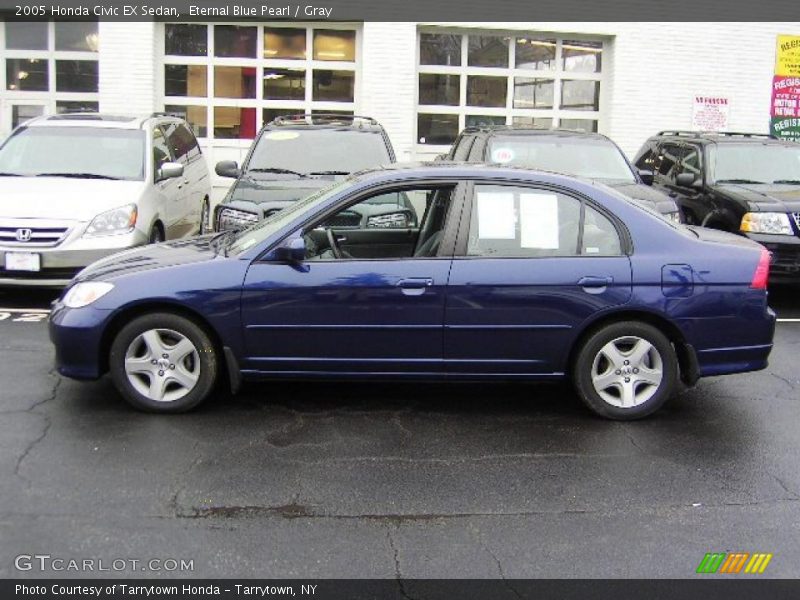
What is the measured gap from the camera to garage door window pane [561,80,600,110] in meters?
16.1

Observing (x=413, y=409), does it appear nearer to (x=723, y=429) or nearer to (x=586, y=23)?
(x=723, y=429)

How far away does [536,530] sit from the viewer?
4078 millimetres

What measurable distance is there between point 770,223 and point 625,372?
425cm

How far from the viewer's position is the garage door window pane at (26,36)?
48.1 feet

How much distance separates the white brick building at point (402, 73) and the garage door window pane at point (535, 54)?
18 mm

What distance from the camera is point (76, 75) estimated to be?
14.8m

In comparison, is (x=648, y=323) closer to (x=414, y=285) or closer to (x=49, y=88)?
(x=414, y=285)

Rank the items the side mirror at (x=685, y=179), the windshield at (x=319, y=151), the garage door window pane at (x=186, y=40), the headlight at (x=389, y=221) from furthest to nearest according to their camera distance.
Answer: the garage door window pane at (x=186, y=40) < the side mirror at (x=685, y=179) < the windshield at (x=319, y=151) < the headlight at (x=389, y=221)

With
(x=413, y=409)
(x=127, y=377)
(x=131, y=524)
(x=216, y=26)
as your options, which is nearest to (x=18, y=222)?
(x=127, y=377)

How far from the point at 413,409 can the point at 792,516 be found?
2319 mm

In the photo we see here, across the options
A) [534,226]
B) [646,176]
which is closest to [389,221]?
[534,226]

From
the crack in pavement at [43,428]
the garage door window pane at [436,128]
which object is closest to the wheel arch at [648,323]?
the crack in pavement at [43,428]

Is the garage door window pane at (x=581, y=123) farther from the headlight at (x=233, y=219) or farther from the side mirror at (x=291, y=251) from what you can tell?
the side mirror at (x=291, y=251)

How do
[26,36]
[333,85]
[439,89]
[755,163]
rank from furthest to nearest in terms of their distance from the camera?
[439,89]
[333,85]
[26,36]
[755,163]
